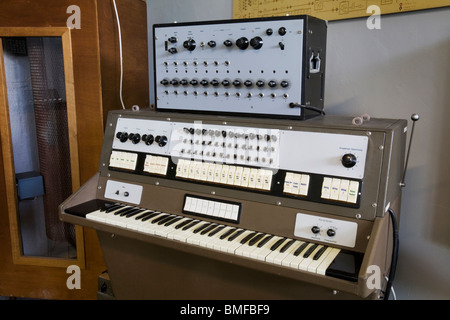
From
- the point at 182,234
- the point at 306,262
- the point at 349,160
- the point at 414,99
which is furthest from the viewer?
the point at 414,99

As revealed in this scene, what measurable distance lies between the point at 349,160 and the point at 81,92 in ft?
4.59

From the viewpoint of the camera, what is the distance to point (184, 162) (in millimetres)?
1601

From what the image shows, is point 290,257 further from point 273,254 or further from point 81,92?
point 81,92

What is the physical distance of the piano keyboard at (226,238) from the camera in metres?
1.21

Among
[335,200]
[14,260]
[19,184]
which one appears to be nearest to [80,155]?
[19,184]

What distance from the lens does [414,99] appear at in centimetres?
171

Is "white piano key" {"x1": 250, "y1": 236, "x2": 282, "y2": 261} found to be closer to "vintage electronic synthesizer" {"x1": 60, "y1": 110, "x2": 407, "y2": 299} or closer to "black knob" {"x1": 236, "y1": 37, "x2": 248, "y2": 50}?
"vintage electronic synthesizer" {"x1": 60, "y1": 110, "x2": 407, "y2": 299}

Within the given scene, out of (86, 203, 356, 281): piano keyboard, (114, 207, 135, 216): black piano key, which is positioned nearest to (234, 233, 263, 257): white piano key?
(86, 203, 356, 281): piano keyboard

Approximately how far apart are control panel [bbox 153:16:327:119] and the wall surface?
0.28m

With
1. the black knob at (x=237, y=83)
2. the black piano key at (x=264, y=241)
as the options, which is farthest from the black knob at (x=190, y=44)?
the black piano key at (x=264, y=241)

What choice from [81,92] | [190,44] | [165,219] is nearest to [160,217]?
[165,219]

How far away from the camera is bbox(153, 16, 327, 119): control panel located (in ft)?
4.79

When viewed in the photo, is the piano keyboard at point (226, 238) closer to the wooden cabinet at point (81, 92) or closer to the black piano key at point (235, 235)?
the black piano key at point (235, 235)

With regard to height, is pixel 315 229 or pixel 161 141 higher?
pixel 161 141
